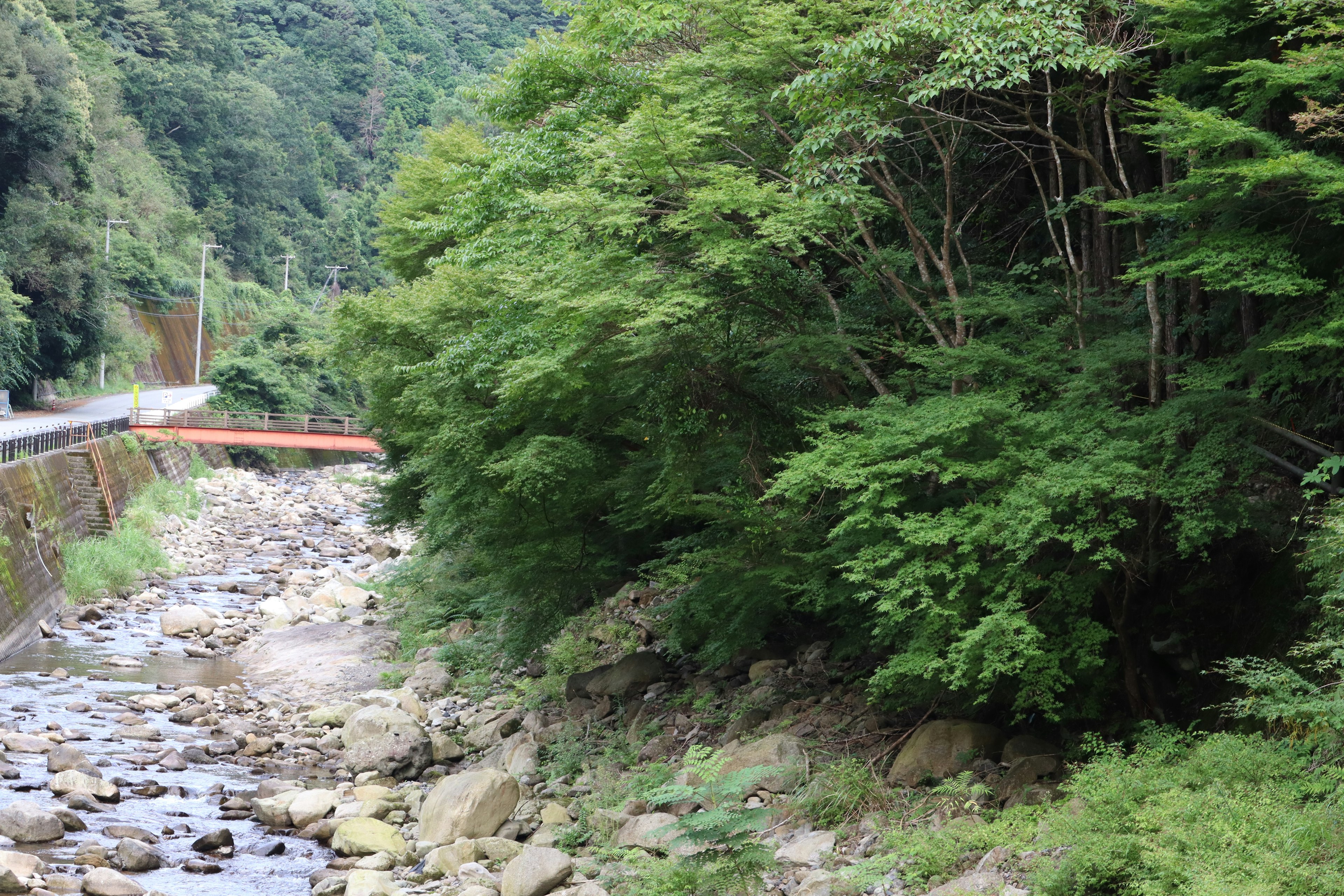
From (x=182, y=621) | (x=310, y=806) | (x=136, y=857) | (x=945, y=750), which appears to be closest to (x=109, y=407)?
(x=182, y=621)

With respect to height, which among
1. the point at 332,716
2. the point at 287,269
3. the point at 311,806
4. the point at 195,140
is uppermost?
the point at 195,140

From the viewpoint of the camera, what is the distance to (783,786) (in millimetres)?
9766

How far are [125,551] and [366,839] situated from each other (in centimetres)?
1708

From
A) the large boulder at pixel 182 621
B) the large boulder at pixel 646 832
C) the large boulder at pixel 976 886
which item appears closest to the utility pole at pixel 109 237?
the large boulder at pixel 182 621

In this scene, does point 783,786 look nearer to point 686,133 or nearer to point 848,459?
point 848,459


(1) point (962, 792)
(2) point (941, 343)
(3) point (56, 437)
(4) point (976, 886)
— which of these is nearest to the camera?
(4) point (976, 886)

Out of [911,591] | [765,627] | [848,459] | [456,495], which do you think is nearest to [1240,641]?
[911,591]

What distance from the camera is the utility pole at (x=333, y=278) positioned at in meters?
67.7

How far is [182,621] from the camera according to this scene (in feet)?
71.1

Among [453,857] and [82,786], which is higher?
[82,786]

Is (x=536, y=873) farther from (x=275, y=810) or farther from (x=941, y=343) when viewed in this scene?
(x=941, y=343)

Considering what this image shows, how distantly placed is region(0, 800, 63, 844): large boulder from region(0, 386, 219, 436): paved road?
1879 cm

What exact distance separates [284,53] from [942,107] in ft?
275

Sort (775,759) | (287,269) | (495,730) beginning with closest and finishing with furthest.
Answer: (775,759)
(495,730)
(287,269)
